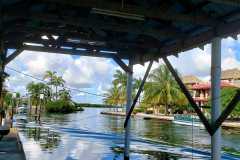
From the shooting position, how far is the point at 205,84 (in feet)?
272

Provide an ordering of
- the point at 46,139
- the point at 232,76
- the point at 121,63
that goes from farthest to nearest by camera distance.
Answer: the point at 232,76 → the point at 46,139 → the point at 121,63

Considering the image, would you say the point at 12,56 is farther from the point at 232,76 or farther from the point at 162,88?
the point at 232,76

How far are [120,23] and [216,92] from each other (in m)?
2.76

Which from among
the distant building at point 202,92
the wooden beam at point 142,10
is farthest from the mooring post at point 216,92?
the distant building at point 202,92

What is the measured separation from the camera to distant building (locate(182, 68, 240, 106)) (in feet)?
257

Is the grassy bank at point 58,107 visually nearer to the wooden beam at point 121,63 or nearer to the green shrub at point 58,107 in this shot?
the green shrub at point 58,107

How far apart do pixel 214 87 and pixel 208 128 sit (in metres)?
0.92

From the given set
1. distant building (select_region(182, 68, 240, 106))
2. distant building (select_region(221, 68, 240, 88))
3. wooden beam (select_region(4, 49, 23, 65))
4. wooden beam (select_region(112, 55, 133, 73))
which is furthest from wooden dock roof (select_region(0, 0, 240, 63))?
distant building (select_region(221, 68, 240, 88))

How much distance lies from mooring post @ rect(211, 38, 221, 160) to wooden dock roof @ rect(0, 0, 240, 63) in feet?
1.10

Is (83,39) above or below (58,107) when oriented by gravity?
above

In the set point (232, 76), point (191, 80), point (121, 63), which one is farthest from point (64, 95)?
point (121, 63)

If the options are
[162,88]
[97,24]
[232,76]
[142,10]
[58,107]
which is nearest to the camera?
[142,10]

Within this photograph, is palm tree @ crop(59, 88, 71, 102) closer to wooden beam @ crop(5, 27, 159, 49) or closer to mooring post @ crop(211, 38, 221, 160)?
wooden beam @ crop(5, 27, 159, 49)

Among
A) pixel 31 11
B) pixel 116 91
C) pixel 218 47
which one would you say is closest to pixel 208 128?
pixel 218 47
